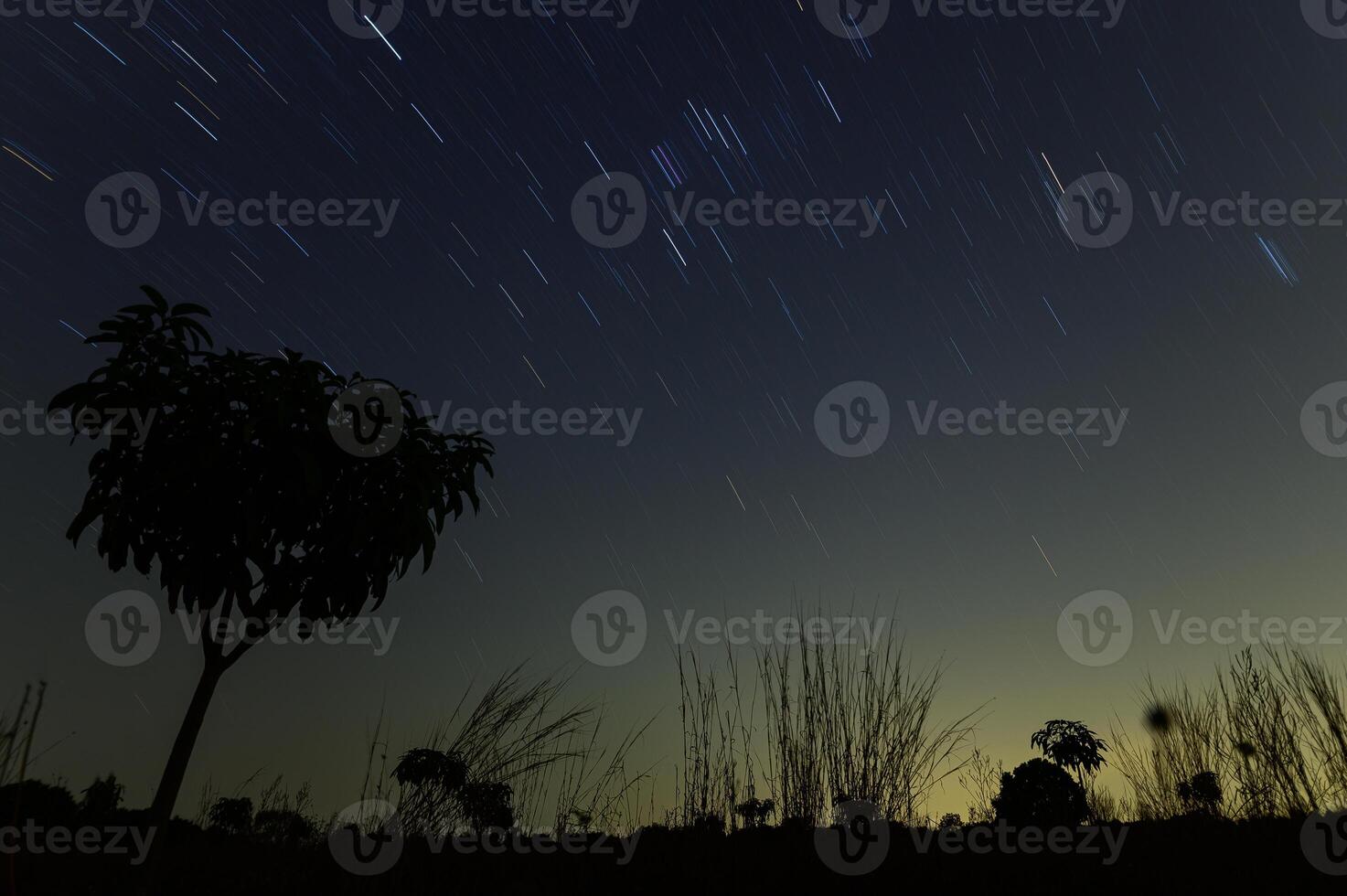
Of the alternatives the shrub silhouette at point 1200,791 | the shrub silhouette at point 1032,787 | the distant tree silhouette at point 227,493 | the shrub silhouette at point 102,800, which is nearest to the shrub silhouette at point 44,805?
the shrub silhouette at point 102,800

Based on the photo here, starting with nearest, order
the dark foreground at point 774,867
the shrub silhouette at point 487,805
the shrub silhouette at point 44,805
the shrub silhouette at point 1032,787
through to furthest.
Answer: the dark foreground at point 774,867, the shrub silhouette at point 487,805, the shrub silhouette at point 44,805, the shrub silhouette at point 1032,787

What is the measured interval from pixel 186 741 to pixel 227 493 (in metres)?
1.77

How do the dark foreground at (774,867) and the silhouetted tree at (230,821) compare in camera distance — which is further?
the silhouetted tree at (230,821)

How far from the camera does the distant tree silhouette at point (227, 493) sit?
231 inches

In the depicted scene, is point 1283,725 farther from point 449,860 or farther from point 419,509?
point 419,509

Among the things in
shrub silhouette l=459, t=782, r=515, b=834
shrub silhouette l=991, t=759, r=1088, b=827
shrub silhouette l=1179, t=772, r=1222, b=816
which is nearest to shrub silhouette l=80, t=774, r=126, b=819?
shrub silhouette l=459, t=782, r=515, b=834

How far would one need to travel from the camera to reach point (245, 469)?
6.01 metres

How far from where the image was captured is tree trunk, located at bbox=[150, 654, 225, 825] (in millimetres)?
5559

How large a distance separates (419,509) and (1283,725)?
21.8 feet

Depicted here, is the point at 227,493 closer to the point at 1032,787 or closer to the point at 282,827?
the point at 282,827

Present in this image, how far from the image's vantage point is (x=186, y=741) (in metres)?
5.78

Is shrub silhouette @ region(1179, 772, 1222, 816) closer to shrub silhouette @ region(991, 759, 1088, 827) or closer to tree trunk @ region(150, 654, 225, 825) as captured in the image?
tree trunk @ region(150, 654, 225, 825)

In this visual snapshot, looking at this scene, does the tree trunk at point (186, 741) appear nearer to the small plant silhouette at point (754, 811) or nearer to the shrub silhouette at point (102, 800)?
the shrub silhouette at point (102, 800)

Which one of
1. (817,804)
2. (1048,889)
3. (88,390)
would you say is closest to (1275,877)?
(1048,889)
